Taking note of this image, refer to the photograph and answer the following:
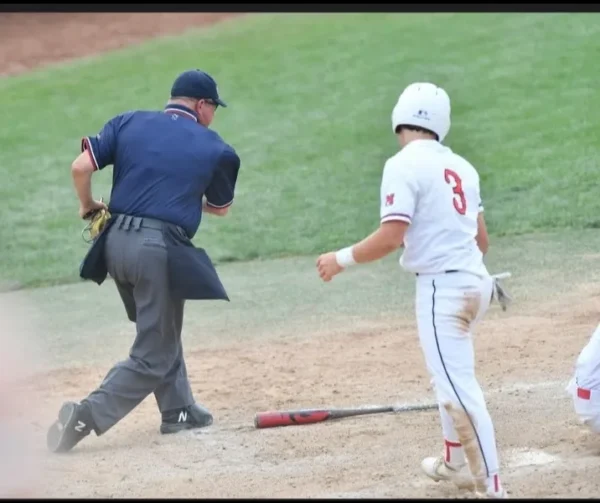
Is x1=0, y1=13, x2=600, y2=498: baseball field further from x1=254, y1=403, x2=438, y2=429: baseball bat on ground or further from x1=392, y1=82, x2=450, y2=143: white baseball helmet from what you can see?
x1=392, y1=82, x2=450, y2=143: white baseball helmet

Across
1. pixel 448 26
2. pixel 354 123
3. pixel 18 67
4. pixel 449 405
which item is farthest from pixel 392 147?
pixel 449 405

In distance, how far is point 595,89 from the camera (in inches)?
611

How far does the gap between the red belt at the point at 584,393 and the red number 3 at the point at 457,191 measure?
1.28m

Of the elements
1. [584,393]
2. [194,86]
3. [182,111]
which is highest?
[194,86]

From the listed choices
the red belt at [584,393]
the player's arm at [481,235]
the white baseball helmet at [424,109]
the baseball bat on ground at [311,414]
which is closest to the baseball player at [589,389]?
the red belt at [584,393]

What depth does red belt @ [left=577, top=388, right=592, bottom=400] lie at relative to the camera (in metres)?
5.65

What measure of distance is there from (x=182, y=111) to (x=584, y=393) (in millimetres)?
2719

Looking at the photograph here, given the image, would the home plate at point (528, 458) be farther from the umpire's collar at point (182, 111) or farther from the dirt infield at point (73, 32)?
the dirt infield at point (73, 32)

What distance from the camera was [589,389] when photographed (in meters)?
5.66

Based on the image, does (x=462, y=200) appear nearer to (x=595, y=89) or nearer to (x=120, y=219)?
(x=120, y=219)

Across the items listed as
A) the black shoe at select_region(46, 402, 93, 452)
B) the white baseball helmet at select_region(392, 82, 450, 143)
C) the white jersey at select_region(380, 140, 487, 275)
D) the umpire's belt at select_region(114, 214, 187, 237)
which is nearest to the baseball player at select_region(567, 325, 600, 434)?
the white jersey at select_region(380, 140, 487, 275)

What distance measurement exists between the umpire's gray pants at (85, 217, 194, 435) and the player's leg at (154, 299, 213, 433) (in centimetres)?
16

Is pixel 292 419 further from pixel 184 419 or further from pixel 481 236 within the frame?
pixel 481 236

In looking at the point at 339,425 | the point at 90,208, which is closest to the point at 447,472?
the point at 339,425
